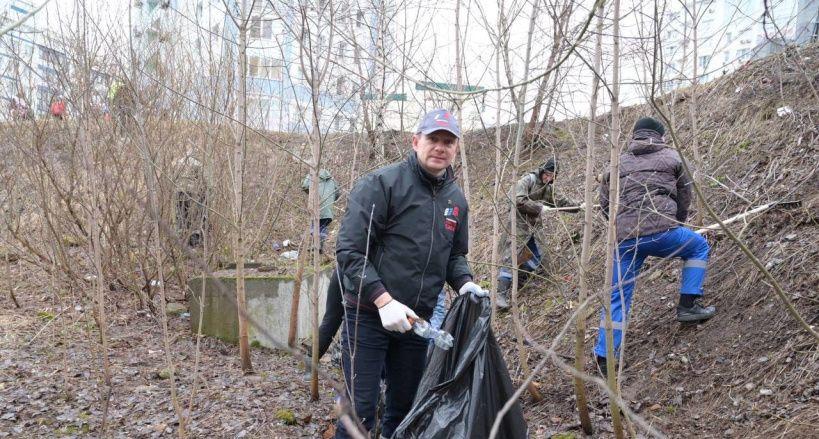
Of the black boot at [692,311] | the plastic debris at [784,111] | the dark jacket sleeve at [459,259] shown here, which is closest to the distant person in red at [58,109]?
the dark jacket sleeve at [459,259]

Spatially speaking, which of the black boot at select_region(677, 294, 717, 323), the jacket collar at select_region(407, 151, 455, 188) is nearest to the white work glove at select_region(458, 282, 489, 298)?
the jacket collar at select_region(407, 151, 455, 188)

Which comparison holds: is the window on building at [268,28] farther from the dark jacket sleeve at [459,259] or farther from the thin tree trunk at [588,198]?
the thin tree trunk at [588,198]

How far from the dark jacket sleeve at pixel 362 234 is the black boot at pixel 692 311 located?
240cm

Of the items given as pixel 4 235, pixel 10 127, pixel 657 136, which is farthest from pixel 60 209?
pixel 657 136

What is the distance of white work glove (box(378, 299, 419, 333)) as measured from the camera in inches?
98.9

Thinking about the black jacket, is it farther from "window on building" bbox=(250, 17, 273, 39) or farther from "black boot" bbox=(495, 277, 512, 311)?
"black boot" bbox=(495, 277, 512, 311)

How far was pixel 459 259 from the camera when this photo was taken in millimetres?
3045

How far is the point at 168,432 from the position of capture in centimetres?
347

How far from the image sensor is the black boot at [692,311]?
13.4ft

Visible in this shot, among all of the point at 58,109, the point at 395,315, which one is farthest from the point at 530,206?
the point at 58,109

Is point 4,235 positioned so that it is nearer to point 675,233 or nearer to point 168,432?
point 168,432

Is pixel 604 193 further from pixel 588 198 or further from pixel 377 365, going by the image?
pixel 377 365

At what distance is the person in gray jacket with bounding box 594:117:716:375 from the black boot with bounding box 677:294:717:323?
0.06m

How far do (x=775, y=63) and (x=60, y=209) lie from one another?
7843 millimetres
